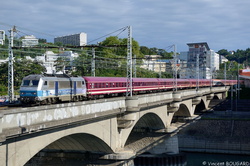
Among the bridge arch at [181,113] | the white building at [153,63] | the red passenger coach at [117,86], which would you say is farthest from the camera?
the bridge arch at [181,113]

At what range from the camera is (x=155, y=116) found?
155 ft

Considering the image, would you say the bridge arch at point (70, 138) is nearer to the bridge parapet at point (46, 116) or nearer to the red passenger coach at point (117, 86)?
the bridge parapet at point (46, 116)

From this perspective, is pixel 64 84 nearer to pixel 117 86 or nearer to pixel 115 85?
pixel 115 85

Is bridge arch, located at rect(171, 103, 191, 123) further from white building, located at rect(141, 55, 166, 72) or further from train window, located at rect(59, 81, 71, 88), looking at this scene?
train window, located at rect(59, 81, 71, 88)

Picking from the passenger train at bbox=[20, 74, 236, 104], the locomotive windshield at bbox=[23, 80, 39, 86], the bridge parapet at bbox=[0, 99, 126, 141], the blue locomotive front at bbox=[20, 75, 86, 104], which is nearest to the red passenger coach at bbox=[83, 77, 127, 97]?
the passenger train at bbox=[20, 74, 236, 104]

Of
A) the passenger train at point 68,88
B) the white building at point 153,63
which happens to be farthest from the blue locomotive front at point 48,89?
the white building at point 153,63

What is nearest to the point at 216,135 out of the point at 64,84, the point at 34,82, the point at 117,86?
the point at 117,86

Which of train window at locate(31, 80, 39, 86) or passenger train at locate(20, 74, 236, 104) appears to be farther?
train window at locate(31, 80, 39, 86)

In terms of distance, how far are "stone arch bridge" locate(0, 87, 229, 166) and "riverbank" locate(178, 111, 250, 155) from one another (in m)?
13.1

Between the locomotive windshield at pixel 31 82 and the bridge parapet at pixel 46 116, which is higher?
the locomotive windshield at pixel 31 82

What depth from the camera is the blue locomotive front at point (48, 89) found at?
25.9m

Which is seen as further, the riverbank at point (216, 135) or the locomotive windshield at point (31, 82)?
the riverbank at point (216, 135)

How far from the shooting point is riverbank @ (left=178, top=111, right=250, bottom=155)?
64438 millimetres

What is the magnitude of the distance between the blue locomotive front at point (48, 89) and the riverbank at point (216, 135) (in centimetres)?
3820
